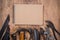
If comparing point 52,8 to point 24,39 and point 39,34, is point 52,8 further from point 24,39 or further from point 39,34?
point 24,39

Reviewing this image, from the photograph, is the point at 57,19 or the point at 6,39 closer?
the point at 6,39

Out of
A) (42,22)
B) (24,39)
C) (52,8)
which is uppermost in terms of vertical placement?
(52,8)

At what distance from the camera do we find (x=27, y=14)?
1509mm

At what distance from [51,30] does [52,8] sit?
206 millimetres

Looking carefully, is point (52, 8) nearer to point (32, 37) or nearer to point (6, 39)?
point (32, 37)

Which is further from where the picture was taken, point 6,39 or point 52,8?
point 52,8

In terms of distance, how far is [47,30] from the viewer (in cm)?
152

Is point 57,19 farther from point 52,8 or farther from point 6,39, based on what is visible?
point 6,39

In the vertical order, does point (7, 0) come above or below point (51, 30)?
above

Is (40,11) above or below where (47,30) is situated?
above

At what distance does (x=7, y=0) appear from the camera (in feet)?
→ 4.90

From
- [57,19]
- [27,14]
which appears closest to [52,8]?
[57,19]

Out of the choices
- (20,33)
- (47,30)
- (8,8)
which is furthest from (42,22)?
(8,8)

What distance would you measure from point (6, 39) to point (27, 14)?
294mm
